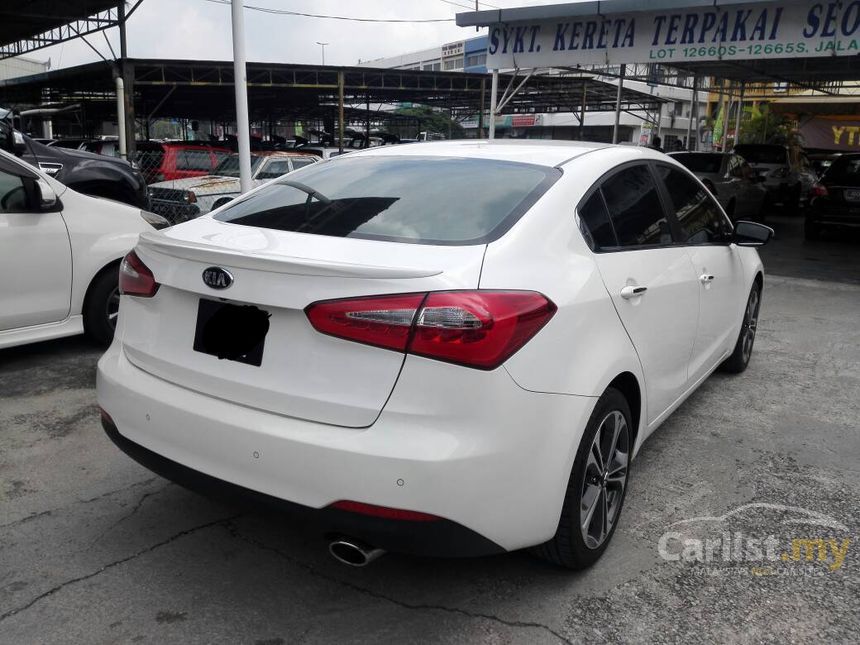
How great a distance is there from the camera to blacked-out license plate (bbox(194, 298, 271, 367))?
2.46m

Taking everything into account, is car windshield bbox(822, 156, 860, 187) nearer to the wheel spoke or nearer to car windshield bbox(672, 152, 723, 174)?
car windshield bbox(672, 152, 723, 174)

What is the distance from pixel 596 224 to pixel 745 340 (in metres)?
2.95

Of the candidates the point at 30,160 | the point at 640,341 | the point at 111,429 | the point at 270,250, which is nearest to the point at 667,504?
the point at 640,341

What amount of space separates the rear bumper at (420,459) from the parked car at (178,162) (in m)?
11.8

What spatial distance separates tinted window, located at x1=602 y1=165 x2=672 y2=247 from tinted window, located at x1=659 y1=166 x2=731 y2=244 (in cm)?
25

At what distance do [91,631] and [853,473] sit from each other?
354cm

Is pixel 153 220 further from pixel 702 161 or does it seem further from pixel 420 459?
pixel 702 161

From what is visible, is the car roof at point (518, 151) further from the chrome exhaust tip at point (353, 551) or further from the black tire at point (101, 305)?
the black tire at point (101, 305)

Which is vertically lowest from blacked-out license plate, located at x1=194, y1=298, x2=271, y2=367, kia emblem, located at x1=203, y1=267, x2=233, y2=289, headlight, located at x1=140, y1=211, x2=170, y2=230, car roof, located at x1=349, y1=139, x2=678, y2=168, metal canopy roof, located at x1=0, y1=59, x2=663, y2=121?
headlight, located at x1=140, y1=211, x2=170, y2=230

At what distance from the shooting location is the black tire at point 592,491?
2662mm

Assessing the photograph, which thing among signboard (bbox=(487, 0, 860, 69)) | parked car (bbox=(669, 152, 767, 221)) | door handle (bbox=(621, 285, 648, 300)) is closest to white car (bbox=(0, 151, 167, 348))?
door handle (bbox=(621, 285, 648, 300))

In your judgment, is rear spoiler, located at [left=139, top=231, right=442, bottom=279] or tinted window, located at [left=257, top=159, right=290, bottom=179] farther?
tinted window, located at [left=257, top=159, right=290, bottom=179]

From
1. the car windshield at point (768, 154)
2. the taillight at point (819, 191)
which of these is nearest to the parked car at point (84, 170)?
the taillight at point (819, 191)

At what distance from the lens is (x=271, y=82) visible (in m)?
23.9
